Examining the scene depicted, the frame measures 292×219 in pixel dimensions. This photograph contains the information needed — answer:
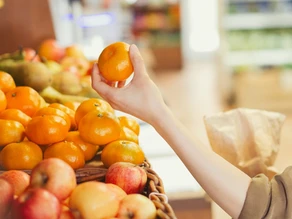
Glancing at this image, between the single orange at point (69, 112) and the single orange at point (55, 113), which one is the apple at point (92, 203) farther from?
the single orange at point (69, 112)

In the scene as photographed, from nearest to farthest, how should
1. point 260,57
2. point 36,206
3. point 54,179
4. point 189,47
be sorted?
point 36,206, point 54,179, point 260,57, point 189,47

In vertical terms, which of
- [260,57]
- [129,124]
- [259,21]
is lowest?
[260,57]

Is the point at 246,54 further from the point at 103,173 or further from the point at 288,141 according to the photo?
the point at 103,173

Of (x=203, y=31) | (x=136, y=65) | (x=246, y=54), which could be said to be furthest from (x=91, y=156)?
(x=203, y=31)

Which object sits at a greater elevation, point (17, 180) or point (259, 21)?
point (17, 180)

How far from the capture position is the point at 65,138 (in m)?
1.68

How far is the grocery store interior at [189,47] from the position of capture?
2500 mm

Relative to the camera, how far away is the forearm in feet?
4.69

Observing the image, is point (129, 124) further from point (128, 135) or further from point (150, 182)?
point (150, 182)

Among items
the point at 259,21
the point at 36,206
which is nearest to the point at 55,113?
the point at 36,206

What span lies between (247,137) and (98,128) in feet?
2.07

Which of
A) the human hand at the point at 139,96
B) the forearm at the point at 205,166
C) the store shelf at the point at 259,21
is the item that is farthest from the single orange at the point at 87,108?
the store shelf at the point at 259,21

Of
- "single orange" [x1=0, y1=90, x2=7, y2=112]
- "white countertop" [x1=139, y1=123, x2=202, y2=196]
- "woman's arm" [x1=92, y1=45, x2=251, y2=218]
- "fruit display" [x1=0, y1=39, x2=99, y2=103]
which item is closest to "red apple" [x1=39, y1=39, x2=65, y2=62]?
"fruit display" [x1=0, y1=39, x2=99, y2=103]

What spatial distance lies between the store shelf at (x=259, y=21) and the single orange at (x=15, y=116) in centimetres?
651
